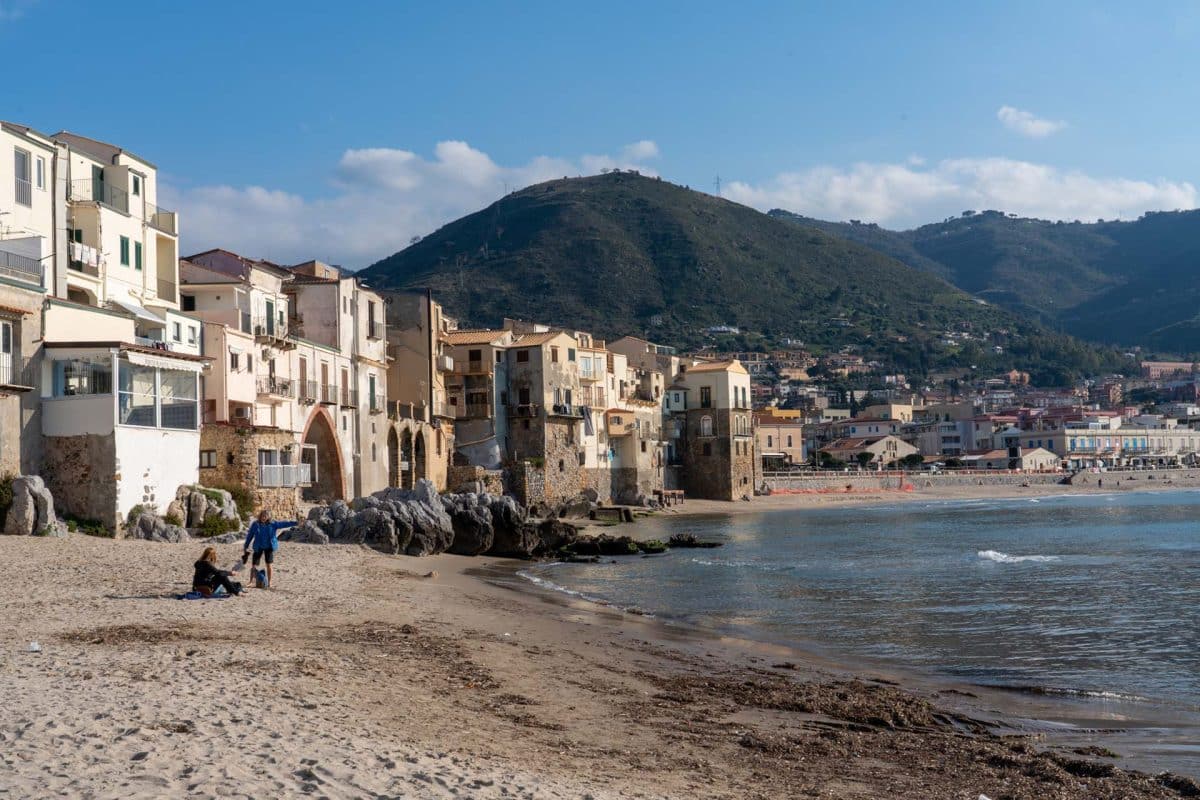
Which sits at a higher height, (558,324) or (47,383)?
(558,324)

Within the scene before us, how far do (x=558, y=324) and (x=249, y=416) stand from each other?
149468 millimetres

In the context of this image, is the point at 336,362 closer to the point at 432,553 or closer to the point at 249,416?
the point at 249,416

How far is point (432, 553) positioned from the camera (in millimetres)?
42250

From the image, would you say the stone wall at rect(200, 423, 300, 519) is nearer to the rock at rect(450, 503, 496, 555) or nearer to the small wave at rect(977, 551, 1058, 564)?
the rock at rect(450, 503, 496, 555)

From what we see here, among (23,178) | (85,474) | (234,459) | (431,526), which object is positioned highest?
(23,178)

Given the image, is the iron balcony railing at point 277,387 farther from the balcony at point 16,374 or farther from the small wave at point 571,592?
the balcony at point 16,374

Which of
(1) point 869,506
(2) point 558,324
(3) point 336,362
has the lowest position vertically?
(1) point 869,506

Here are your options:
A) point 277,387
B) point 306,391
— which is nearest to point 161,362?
point 277,387

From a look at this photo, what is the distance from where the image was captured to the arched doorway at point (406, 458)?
62000 millimetres

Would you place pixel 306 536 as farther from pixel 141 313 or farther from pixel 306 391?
pixel 306 391

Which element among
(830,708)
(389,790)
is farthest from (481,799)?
(830,708)

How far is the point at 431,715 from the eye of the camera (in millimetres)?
12445

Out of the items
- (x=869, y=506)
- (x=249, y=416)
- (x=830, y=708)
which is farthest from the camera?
(x=869, y=506)

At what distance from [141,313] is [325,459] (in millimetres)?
14999
